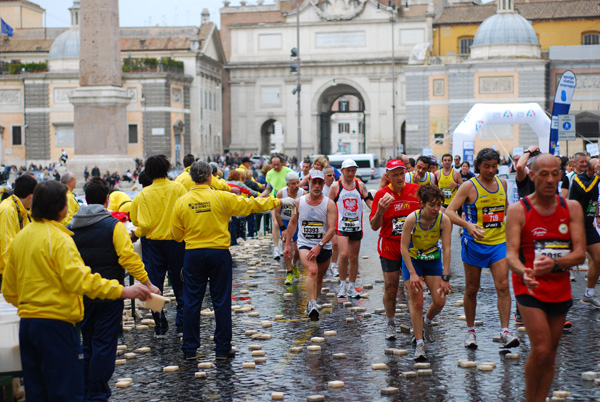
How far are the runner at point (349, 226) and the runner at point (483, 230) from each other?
10.3 feet

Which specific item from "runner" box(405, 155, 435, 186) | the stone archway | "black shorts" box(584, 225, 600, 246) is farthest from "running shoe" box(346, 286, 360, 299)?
the stone archway

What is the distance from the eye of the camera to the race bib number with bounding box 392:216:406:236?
1001 centimetres

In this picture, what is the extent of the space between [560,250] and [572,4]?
6878cm

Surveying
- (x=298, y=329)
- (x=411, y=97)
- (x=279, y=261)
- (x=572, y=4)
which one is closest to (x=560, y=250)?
(x=298, y=329)

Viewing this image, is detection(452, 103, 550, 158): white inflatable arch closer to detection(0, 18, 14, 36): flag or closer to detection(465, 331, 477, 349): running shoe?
detection(465, 331, 477, 349): running shoe

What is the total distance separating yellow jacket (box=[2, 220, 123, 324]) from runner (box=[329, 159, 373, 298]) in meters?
6.89

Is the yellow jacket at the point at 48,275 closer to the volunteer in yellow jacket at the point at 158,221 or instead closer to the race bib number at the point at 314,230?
the volunteer in yellow jacket at the point at 158,221

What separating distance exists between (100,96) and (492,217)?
60.5ft

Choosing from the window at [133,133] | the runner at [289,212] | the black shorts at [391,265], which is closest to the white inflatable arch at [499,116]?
the runner at [289,212]

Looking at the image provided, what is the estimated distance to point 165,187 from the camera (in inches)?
395

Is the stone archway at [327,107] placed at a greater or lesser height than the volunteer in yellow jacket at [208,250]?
greater

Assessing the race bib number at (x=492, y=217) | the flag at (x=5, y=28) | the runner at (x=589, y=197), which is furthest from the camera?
the flag at (x=5, y=28)

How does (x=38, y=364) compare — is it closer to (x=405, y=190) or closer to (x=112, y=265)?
(x=112, y=265)

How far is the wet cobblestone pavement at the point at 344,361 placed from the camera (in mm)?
7695
